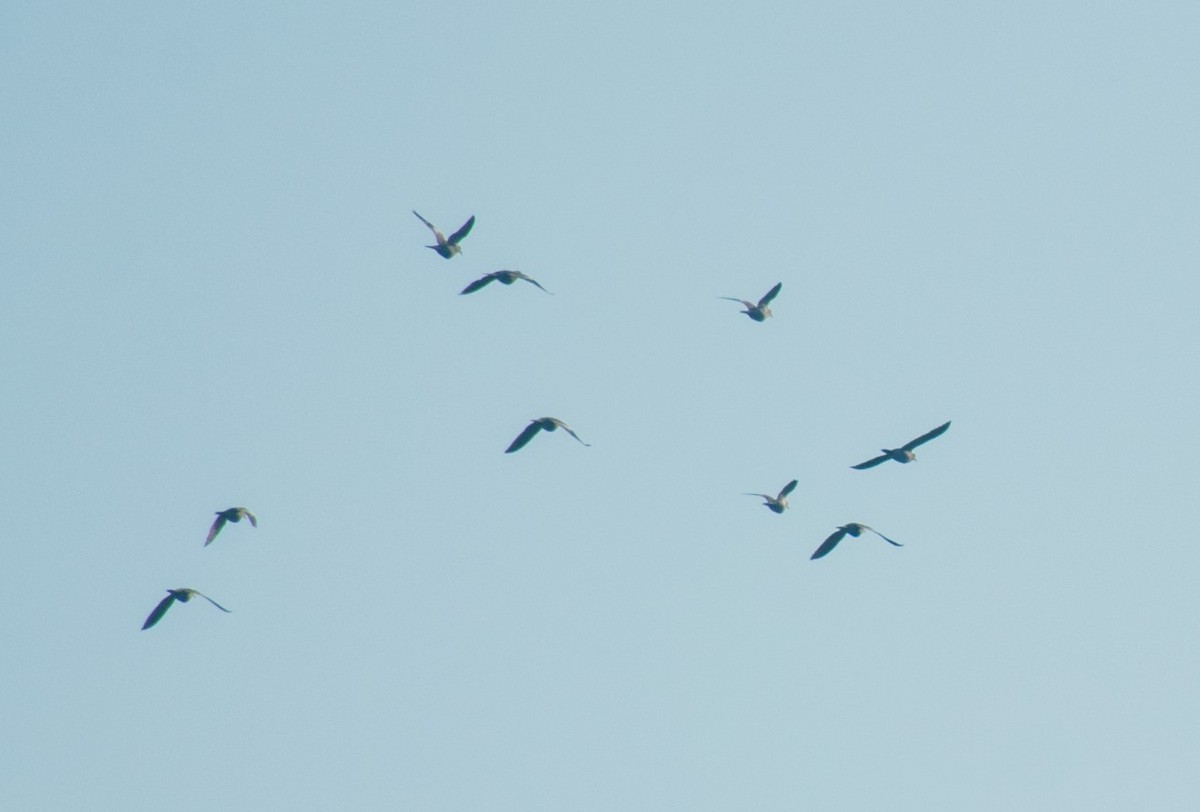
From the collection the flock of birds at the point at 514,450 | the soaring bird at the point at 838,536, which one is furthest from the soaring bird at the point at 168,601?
the soaring bird at the point at 838,536

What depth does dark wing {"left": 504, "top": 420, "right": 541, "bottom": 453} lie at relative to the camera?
5359 centimetres

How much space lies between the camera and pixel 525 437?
176 ft

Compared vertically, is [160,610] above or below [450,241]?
below

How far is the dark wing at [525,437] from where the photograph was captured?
5359 centimetres

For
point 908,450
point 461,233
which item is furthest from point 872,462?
point 461,233

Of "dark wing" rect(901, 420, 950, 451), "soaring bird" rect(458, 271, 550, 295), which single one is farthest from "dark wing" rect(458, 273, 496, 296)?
"dark wing" rect(901, 420, 950, 451)

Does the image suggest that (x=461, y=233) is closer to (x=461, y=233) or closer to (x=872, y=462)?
(x=461, y=233)

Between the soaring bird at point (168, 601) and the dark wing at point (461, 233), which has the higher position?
the dark wing at point (461, 233)

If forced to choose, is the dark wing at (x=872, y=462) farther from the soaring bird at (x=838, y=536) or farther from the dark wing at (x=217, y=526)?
the dark wing at (x=217, y=526)

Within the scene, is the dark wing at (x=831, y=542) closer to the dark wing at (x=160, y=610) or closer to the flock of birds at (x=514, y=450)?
the flock of birds at (x=514, y=450)

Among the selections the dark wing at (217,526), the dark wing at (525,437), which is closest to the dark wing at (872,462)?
the dark wing at (525,437)

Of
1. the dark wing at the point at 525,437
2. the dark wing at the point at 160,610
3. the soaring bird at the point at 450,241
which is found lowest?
the dark wing at the point at 160,610

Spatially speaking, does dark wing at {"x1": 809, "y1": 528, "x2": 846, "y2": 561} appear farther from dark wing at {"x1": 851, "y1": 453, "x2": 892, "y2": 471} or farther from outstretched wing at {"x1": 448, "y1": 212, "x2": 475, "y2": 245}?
outstretched wing at {"x1": 448, "y1": 212, "x2": 475, "y2": 245}

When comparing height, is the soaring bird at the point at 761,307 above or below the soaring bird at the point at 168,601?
above
